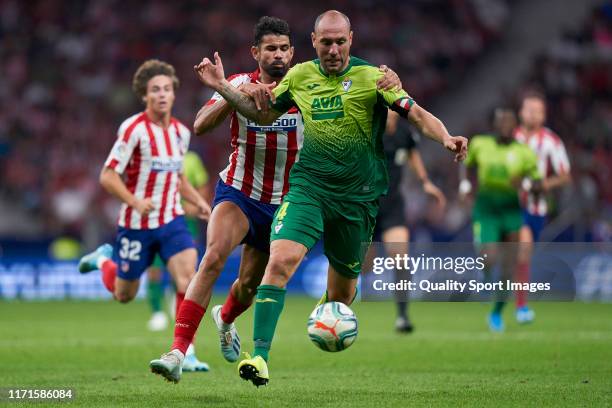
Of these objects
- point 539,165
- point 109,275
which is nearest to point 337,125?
point 109,275

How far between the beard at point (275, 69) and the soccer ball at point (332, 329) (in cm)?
188

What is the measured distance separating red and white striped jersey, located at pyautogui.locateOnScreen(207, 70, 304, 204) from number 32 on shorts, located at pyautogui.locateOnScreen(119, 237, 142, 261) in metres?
2.07

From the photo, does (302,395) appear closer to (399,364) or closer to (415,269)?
(399,364)

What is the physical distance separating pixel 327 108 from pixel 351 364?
3014 mm

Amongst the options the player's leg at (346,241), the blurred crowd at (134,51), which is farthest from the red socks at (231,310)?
the blurred crowd at (134,51)

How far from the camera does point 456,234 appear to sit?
62.5 ft

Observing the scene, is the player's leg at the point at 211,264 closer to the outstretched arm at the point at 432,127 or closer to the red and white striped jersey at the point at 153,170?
the outstretched arm at the point at 432,127

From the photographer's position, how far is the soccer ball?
6867 millimetres

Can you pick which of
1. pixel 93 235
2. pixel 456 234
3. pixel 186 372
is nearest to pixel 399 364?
pixel 186 372

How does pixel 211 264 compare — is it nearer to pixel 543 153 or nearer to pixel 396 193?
pixel 396 193

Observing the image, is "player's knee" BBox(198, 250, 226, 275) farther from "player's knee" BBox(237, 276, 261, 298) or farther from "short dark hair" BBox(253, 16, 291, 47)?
"short dark hair" BBox(253, 16, 291, 47)

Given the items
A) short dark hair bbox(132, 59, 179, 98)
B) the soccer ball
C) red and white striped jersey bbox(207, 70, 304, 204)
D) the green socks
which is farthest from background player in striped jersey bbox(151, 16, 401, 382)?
short dark hair bbox(132, 59, 179, 98)

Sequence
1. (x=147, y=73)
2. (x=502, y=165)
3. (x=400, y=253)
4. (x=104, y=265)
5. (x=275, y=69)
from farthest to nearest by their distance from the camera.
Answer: (x=502, y=165) → (x=400, y=253) → (x=104, y=265) → (x=147, y=73) → (x=275, y=69)

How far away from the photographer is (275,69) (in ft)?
25.9
